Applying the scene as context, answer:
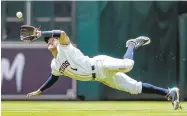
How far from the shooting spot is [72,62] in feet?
33.5

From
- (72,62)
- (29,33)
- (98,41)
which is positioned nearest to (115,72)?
(72,62)

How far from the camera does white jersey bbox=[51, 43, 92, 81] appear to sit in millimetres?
10156

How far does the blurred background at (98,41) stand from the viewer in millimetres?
17188

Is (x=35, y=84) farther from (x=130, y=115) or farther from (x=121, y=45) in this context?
(x=130, y=115)

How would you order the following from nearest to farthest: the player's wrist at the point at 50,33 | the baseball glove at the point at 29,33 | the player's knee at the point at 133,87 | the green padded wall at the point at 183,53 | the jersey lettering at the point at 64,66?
the player's wrist at the point at 50,33
the baseball glove at the point at 29,33
the jersey lettering at the point at 64,66
the player's knee at the point at 133,87
the green padded wall at the point at 183,53

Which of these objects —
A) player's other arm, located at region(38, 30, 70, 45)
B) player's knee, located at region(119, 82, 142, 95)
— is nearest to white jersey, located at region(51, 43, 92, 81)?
player's other arm, located at region(38, 30, 70, 45)

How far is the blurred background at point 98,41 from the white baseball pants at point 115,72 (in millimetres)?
6739

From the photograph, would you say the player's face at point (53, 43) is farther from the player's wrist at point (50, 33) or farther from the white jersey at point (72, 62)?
the player's wrist at point (50, 33)

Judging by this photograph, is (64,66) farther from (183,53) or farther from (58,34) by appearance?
(183,53)

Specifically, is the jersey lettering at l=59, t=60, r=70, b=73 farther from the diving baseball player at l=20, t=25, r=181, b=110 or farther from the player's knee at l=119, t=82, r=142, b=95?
the player's knee at l=119, t=82, r=142, b=95

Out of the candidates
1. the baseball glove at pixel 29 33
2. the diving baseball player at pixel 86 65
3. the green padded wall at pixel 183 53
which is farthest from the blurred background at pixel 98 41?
the baseball glove at pixel 29 33

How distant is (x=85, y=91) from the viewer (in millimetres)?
17297

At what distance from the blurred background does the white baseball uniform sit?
6747mm

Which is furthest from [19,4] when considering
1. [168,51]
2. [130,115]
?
[130,115]
